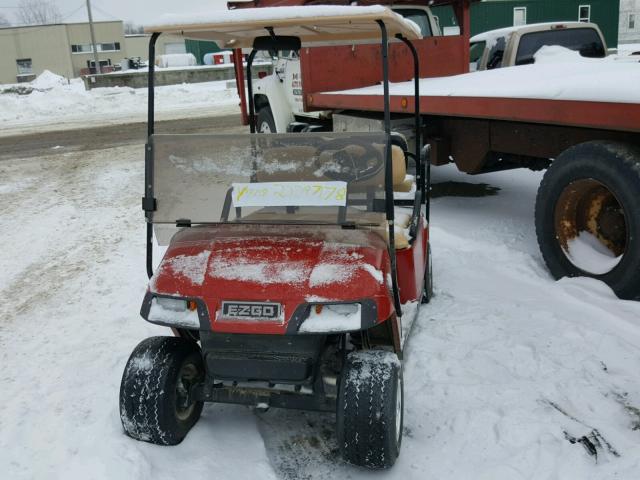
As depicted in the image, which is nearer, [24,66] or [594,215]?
[594,215]

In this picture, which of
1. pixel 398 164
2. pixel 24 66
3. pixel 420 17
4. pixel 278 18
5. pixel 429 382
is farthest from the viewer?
pixel 24 66

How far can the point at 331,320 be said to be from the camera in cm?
253

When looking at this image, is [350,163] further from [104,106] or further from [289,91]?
[104,106]

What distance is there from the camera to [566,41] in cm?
886

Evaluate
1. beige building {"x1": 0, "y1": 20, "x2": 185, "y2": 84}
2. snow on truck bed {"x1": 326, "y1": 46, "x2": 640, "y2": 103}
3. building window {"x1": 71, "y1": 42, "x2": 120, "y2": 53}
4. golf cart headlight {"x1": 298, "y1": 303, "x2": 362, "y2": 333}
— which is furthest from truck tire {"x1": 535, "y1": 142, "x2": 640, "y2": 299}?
building window {"x1": 71, "y1": 42, "x2": 120, "y2": 53}

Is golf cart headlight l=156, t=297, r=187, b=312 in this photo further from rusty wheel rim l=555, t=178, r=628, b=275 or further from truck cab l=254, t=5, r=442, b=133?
truck cab l=254, t=5, r=442, b=133

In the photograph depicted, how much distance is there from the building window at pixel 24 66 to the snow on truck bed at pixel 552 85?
5389 cm

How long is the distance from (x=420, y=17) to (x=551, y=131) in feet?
13.0

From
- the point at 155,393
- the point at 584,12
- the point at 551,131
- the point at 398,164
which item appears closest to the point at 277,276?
the point at 155,393

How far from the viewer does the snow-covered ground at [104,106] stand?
59.6ft

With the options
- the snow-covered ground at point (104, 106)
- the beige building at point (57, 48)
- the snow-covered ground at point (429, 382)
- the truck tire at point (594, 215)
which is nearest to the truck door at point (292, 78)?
the snow-covered ground at point (429, 382)

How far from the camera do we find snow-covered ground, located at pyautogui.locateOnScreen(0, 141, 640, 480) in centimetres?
278

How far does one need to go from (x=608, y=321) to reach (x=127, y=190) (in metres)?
6.22

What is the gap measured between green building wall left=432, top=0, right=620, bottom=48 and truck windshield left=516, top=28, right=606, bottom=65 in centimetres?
1877
